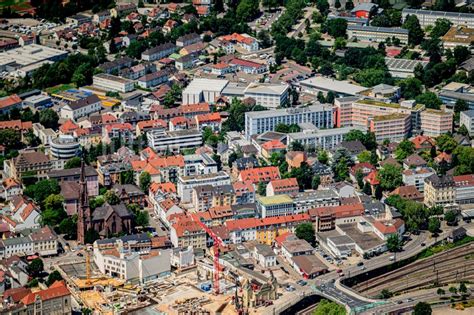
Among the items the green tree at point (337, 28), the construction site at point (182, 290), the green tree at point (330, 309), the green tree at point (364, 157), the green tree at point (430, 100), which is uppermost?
the green tree at point (337, 28)

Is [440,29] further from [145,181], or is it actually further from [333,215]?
[145,181]

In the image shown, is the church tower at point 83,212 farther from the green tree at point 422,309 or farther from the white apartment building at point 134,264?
the green tree at point 422,309

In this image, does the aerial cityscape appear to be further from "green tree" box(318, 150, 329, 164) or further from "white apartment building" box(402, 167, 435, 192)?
"green tree" box(318, 150, 329, 164)

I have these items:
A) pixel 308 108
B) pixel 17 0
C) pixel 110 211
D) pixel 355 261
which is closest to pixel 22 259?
pixel 110 211

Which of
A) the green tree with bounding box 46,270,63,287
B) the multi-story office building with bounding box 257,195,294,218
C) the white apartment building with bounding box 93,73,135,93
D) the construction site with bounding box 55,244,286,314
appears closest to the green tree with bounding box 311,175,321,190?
the multi-story office building with bounding box 257,195,294,218

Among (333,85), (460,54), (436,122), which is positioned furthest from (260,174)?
(460,54)

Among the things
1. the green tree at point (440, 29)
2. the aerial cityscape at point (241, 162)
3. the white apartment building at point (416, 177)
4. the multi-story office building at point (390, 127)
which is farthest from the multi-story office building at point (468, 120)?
the green tree at point (440, 29)
